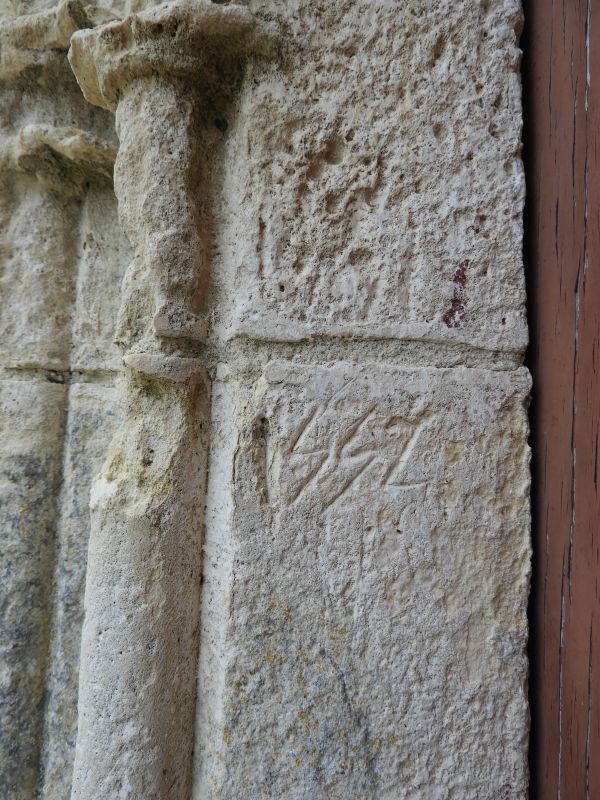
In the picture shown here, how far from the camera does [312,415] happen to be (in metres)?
0.85

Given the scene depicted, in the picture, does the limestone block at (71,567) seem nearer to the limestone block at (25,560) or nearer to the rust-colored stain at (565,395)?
the limestone block at (25,560)

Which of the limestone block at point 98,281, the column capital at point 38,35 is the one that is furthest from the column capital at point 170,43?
the limestone block at point 98,281

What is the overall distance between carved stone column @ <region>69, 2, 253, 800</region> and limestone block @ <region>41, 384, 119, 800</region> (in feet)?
0.72

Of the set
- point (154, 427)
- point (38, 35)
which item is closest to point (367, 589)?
point (154, 427)

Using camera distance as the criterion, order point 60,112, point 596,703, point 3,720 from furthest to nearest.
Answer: point 60,112 → point 3,720 → point 596,703

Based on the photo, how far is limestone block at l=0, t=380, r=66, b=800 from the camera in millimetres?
1023

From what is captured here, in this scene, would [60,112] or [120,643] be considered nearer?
[120,643]

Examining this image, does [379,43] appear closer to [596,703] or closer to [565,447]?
[565,447]

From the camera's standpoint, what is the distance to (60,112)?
1.14 metres

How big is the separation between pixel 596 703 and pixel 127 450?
0.82 meters

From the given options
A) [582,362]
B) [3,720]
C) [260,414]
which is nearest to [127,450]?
[260,414]

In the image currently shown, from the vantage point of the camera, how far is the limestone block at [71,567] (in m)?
1.03

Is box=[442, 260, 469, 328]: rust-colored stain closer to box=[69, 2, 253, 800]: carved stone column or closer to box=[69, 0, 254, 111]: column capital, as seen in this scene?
box=[69, 2, 253, 800]: carved stone column

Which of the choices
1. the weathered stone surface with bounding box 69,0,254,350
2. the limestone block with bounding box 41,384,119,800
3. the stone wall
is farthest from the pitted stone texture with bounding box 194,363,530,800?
the limestone block with bounding box 41,384,119,800
